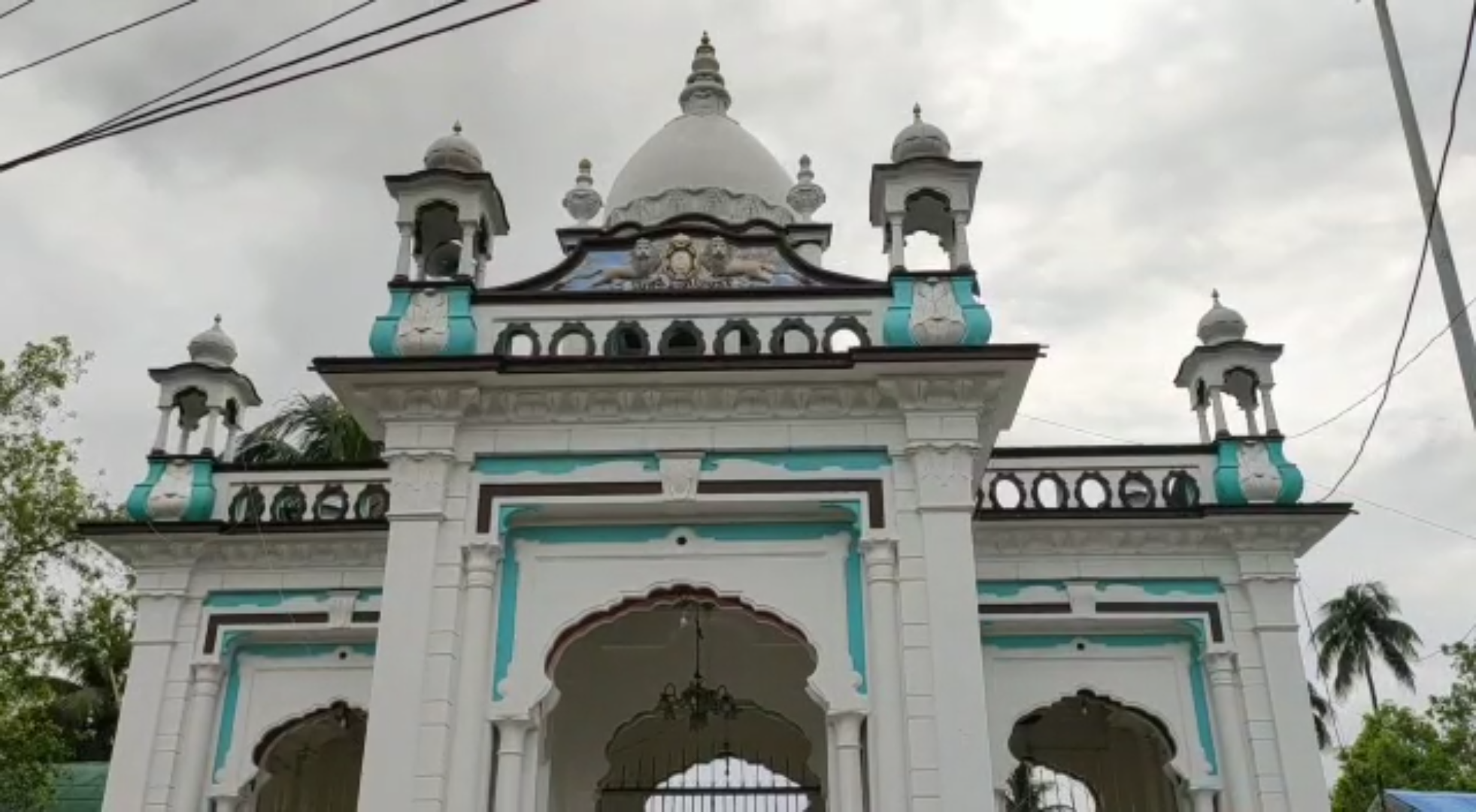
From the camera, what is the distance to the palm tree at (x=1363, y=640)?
37.2 metres

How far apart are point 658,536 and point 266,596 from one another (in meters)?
4.38

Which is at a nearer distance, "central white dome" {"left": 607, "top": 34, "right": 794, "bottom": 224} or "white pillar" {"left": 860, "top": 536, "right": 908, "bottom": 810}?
"white pillar" {"left": 860, "top": 536, "right": 908, "bottom": 810}

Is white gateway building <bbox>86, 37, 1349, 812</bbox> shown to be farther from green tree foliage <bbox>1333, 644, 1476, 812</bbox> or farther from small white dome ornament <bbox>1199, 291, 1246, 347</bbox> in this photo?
green tree foliage <bbox>1333, 644, 1476, 812</bbox>

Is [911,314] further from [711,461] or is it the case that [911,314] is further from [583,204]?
[583,204]

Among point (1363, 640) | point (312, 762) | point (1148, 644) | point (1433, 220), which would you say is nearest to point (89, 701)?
point (312, 762)

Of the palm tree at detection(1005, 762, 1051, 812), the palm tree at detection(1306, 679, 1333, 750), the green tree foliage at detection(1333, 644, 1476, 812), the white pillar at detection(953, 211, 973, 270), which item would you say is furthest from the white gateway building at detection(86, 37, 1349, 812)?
the palm tree at detection(1306, 679, 1333, 750)

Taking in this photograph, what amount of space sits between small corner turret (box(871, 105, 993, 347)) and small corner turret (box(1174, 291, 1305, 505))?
3301 mm

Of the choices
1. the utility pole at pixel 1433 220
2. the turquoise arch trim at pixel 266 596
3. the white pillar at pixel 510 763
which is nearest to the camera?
the utility pole at pixel 1433 220

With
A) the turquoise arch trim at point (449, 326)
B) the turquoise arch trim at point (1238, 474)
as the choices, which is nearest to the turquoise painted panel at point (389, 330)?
the turquoise arch trim at point (449, 326)

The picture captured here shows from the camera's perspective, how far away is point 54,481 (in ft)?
50.9

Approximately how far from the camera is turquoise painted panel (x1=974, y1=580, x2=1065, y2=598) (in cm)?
1201

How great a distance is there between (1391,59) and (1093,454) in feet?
15.3

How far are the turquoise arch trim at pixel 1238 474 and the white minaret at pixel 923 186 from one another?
3.38 metres

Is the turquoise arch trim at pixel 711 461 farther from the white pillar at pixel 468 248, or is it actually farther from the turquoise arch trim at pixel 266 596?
the turquoise arch trim at pixel 266 596
